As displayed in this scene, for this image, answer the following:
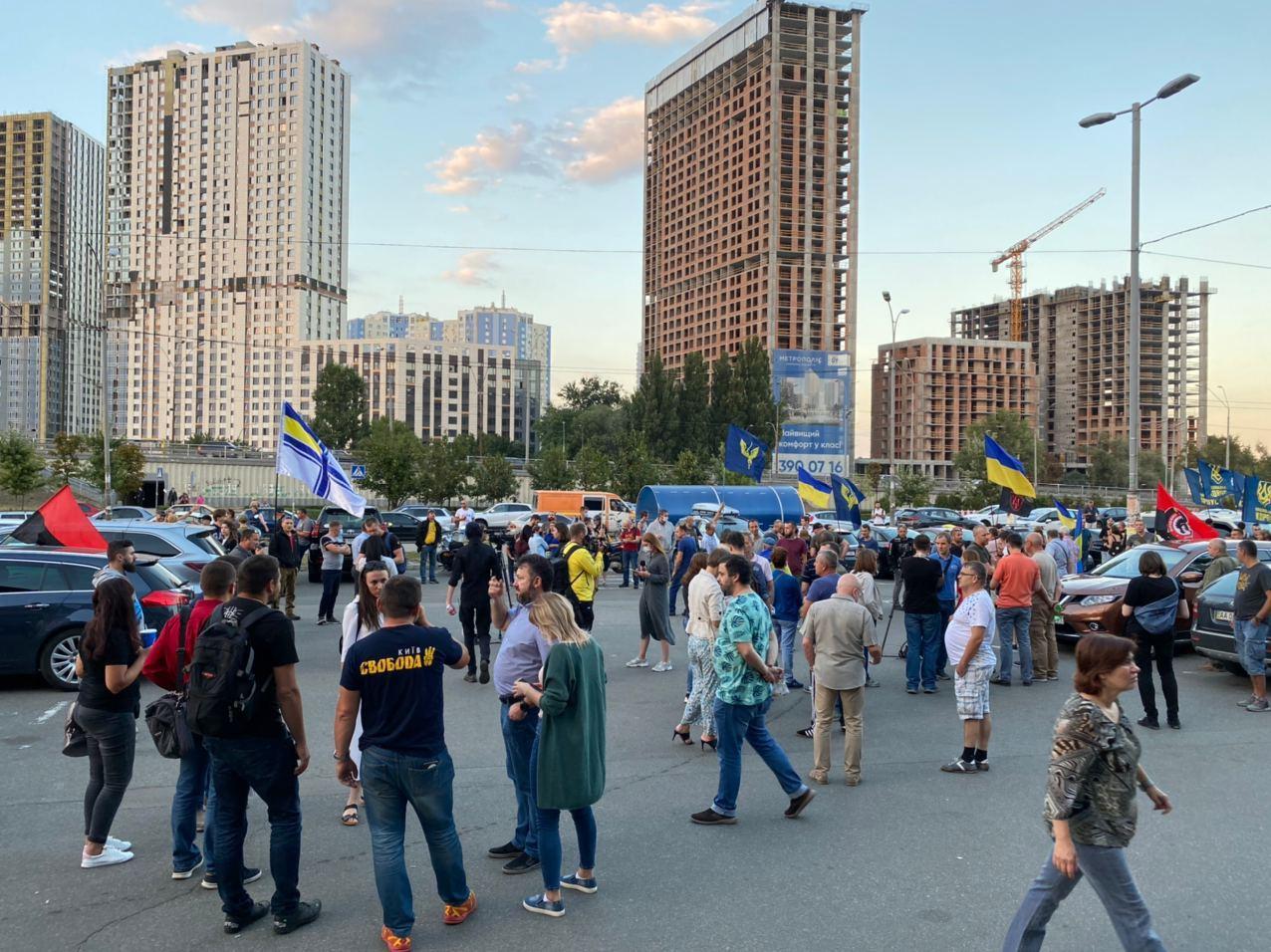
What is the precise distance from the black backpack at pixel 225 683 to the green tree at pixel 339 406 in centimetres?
10910

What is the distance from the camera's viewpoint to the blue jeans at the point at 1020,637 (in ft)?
37.1

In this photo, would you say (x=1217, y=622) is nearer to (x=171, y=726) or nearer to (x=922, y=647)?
(x=922, y=647)

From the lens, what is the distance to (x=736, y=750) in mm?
6465

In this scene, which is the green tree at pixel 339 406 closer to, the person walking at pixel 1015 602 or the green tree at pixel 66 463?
the green tree at pixel 66 463

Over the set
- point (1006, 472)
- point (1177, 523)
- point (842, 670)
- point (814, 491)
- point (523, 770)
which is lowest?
point (523, 770)

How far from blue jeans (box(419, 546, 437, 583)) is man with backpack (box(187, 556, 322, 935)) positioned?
18.0 metres

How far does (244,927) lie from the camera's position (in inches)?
191

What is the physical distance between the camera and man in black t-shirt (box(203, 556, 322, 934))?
4676mm

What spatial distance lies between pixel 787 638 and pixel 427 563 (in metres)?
14.0

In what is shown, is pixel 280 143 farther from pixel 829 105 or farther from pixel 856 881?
pixel 856 881

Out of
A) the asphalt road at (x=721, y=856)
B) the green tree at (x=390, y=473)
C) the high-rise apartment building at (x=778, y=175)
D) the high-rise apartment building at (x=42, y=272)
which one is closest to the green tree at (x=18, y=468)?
the green tree at (x=390, y=473)

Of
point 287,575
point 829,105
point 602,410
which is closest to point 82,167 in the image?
point 602,410

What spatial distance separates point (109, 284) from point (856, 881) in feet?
643

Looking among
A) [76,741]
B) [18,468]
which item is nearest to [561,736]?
[76,741]
